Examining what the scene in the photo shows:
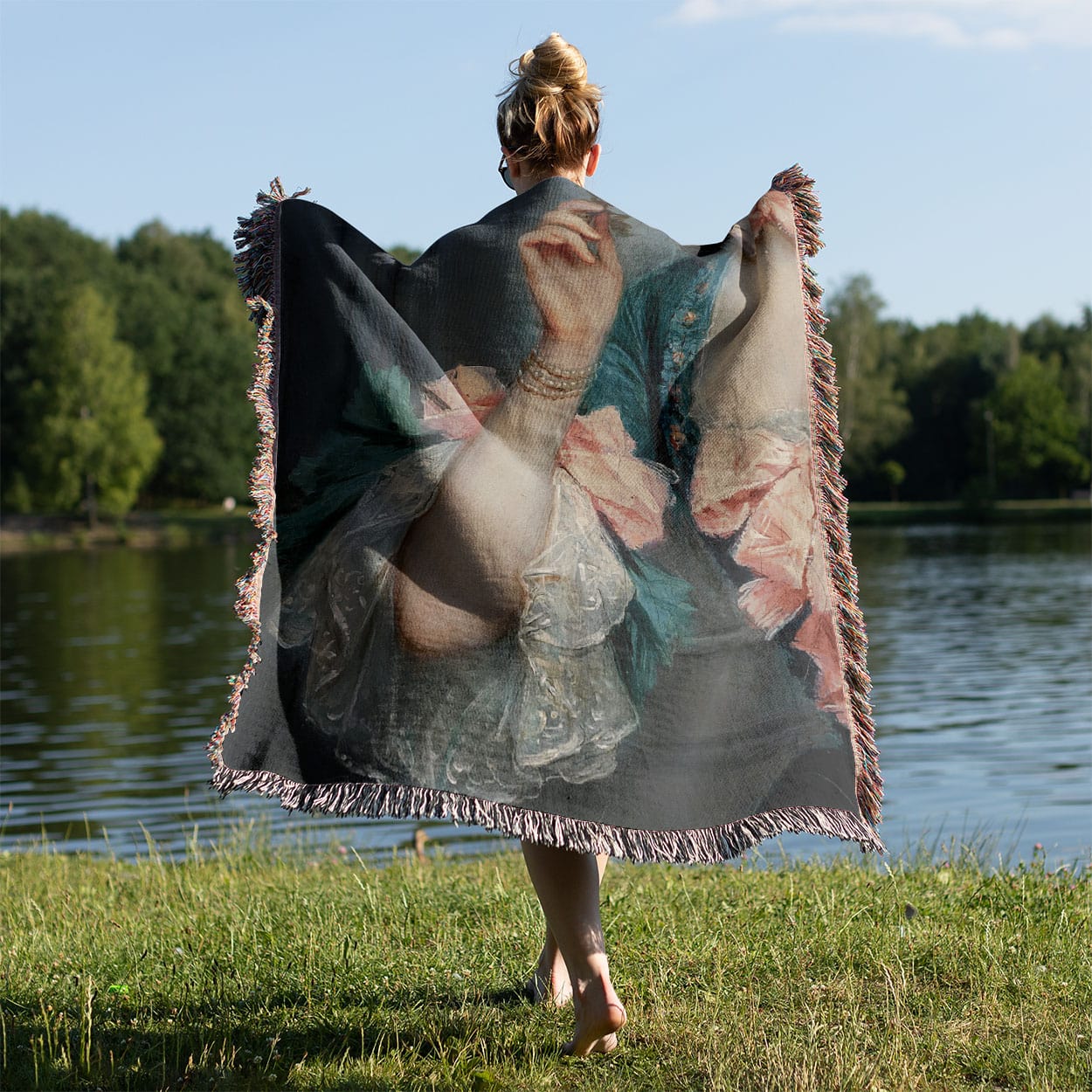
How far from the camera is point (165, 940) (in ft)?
13.2

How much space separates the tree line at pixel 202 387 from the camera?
1971 inches

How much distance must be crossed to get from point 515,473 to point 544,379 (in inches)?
9.2

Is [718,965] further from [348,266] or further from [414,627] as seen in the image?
[348,266]

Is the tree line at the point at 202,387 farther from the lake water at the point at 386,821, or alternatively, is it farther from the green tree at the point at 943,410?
the lake water at the point at 386,821

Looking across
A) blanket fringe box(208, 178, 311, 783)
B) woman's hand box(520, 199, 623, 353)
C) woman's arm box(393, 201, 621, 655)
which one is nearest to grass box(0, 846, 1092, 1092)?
blanket fringe box(208, 178, 311, 783)

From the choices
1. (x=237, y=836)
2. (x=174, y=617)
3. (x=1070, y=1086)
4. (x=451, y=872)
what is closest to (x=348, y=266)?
(x=1070, y=1086)

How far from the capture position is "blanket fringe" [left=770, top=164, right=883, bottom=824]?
125 inches

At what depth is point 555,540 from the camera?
3051 millimetres

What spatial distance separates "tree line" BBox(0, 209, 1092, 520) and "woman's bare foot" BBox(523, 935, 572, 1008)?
48.6 m

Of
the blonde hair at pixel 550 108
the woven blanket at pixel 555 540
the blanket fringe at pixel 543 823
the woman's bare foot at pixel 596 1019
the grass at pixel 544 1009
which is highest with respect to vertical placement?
the blonde hair at pixel 550 108

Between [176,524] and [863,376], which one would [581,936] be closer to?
[176,524]

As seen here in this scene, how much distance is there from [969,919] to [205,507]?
5906 cm

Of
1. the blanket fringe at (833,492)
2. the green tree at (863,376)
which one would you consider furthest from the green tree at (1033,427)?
the blanket fringe at (833,492)

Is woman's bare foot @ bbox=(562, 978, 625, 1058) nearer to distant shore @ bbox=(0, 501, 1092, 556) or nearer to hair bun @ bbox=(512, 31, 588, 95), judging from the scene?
hair bun @ bbox=(512, 31, 588, 95)
